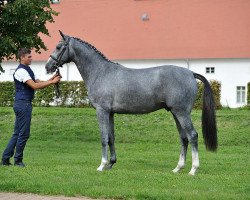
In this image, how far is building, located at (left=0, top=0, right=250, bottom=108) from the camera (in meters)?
50.1

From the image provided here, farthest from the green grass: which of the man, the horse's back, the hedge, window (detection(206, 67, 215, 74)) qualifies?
window (detection(206, 67, 215, 74))

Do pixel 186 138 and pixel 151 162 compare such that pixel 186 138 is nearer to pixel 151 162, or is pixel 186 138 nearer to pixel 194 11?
pixel 151 162

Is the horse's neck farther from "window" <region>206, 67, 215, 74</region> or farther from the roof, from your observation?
"window" <region>206, 67, 215, 74</region>

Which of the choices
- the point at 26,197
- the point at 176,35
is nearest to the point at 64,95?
the point at 176,35

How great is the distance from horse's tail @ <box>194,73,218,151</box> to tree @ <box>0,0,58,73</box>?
28.6ft

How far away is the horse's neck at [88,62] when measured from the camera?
44.3 feet

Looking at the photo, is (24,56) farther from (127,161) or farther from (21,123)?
(127,161)

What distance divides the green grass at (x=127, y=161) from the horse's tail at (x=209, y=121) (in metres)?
0.61

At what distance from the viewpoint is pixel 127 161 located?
15.9 metres

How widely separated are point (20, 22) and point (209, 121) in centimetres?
954

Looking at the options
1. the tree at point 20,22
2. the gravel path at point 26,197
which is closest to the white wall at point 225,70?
the tree at point 20,22

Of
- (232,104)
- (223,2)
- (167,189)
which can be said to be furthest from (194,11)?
(167,189)

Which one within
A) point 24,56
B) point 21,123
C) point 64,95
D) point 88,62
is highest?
point 24,56

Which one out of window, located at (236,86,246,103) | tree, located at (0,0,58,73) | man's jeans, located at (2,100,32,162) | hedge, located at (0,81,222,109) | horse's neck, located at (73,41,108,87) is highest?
tree, located at (0,0,58,73)
